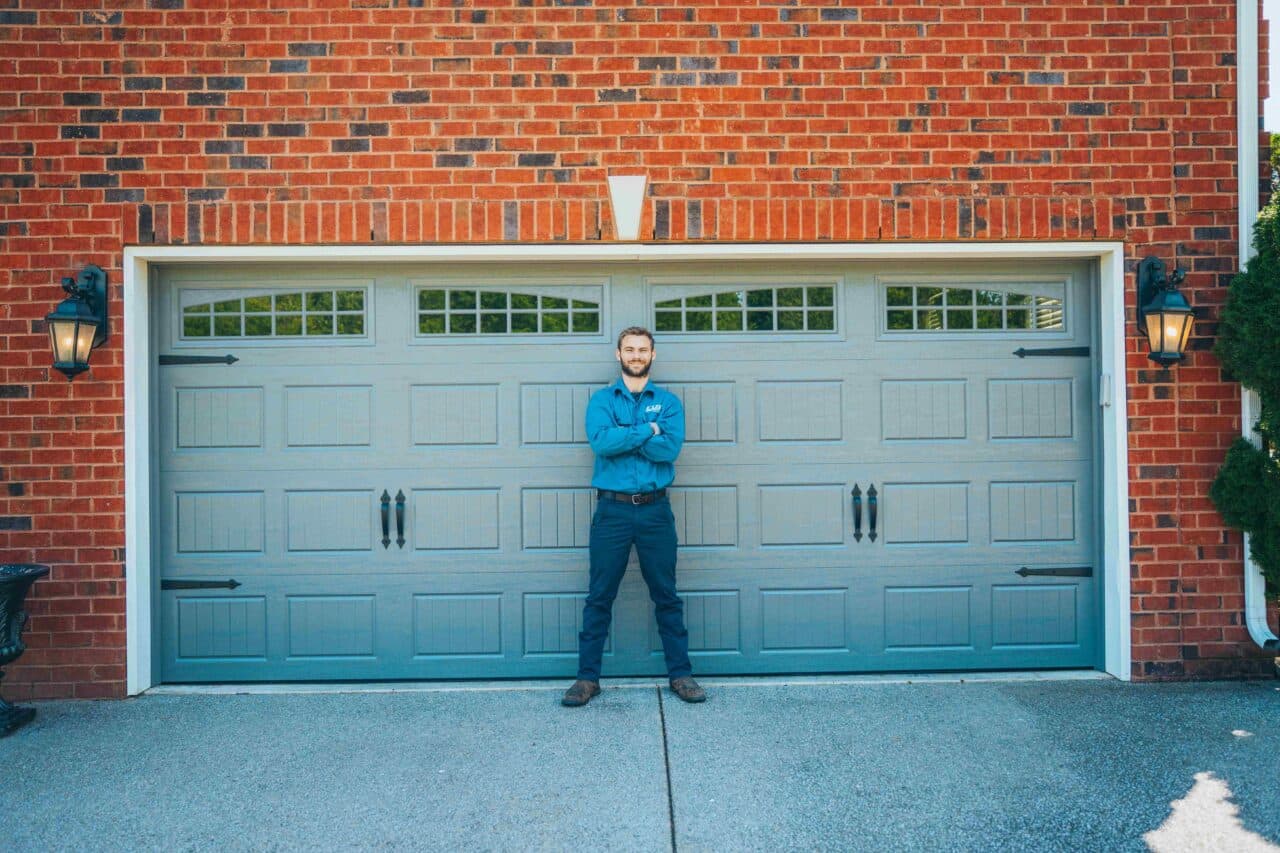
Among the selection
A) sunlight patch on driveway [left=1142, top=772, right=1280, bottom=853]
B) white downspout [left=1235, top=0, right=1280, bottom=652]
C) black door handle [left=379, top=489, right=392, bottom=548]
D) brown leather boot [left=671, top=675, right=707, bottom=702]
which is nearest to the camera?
sunlight patch on driveway [left=1142, top=772, right=1280, bottom=853]

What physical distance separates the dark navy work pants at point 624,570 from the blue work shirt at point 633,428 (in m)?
0.12

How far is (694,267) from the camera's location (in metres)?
5.15

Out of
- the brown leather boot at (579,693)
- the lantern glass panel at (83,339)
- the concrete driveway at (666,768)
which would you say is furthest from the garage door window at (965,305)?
the lantern glass panel at (83,339)

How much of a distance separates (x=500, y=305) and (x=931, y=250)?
2.42 m

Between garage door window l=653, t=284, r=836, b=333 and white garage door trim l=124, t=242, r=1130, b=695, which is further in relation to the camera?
garage door window l=653, t=284, r=836, b=333

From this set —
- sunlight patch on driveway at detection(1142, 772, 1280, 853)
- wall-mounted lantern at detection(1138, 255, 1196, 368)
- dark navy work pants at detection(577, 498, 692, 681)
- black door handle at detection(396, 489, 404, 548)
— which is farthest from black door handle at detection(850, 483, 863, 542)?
black door handle at detection(396, 489, 404, 548)

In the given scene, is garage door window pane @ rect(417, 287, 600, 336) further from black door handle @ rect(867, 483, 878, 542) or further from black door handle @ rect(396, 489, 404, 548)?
black door handle @ rect(867, 483, 878, 542)

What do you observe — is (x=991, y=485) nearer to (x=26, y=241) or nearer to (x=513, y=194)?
(x=513, y=194)

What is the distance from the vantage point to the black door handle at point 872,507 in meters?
5.18

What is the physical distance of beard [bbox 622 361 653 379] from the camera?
15.5 feet

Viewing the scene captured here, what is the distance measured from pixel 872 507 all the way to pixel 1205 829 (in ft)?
7.36

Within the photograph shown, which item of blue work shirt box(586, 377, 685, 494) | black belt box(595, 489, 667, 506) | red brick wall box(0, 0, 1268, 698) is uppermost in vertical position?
red brick wall box(0, 0, 1268, 698)

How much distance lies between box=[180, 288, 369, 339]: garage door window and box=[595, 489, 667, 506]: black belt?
1.68 metres

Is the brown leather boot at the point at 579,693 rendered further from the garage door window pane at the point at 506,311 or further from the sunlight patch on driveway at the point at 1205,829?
the sunlight patch on driveway at the point at 1205,829
